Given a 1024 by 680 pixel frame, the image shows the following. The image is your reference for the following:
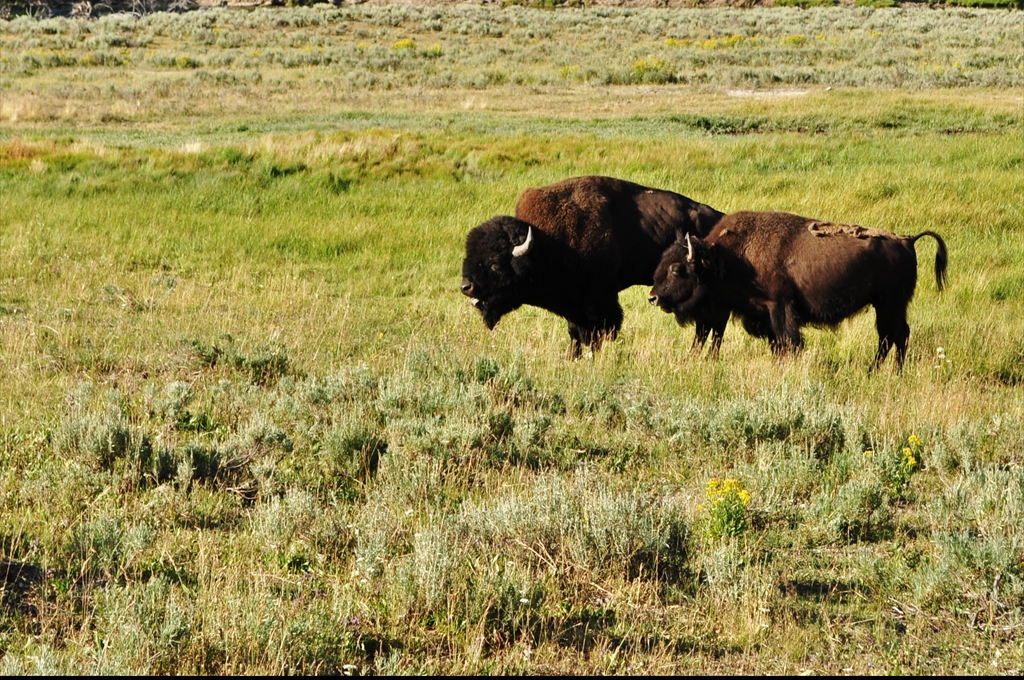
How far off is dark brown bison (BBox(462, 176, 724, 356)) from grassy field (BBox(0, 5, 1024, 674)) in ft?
1.72

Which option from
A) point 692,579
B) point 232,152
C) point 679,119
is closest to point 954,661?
point 692,579

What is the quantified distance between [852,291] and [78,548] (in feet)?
20.7

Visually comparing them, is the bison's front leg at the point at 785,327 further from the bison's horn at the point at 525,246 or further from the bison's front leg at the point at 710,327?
the bison's horn at the point at 525,246

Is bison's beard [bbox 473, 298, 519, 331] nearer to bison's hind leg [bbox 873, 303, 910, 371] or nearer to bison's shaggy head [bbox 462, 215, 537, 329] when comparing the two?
bison's shaggy head [bbox 462, 215, 537, 329]

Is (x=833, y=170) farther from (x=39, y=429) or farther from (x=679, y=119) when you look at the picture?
(x=39, y=429)

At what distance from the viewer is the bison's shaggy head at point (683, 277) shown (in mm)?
8680

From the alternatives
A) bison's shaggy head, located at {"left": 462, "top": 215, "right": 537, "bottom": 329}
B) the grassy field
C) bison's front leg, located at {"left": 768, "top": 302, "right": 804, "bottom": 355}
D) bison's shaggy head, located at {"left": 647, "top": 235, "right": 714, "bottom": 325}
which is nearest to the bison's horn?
bison's shaggy head, located at {"left": 462, "top": 215, "right": 537, "bottom": 329}

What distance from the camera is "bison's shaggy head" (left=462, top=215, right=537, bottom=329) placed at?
30.7ft

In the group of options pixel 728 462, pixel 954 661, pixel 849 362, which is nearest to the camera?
pixel 954 661

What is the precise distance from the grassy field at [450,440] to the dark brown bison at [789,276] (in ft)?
1.38

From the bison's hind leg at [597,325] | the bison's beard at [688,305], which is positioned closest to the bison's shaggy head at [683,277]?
the bison's beard at [688,305]

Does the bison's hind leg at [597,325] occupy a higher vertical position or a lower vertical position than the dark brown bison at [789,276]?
lower

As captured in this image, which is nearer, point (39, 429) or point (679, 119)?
point (39, 429)

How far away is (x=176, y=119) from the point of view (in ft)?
91.3
